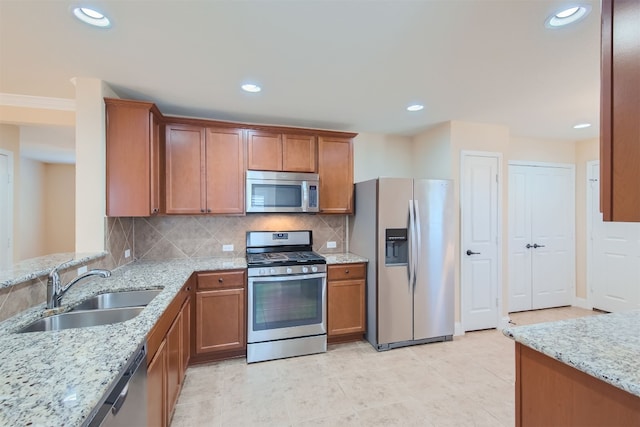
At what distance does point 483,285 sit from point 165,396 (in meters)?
3.40

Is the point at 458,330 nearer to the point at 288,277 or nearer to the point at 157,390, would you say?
the point at 288,277

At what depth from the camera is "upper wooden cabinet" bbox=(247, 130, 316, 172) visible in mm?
3146

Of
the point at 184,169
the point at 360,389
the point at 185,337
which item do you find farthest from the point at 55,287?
the point at 360,389

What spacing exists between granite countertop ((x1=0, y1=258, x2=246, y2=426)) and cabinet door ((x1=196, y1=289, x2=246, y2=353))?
103cm

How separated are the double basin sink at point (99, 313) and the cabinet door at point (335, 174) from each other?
1.99 m

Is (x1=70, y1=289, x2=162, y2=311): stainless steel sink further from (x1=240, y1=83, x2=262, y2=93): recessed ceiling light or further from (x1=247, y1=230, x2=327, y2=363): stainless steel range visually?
(x1=240, y1=83, x2=262, y2=93): recessed ceiling light

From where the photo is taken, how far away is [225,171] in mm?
3072

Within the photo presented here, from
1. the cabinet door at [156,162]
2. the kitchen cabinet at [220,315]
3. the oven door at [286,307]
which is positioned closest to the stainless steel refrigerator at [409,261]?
the oven door at [286,307]

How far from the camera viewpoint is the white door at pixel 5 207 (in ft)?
11.5

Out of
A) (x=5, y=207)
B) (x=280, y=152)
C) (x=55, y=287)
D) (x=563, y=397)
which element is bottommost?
(x=563, y=397)

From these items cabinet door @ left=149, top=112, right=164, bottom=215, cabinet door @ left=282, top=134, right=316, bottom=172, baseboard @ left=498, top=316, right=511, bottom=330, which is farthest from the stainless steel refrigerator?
cabinet door @ left=149, top=112, right=164, bottom=215

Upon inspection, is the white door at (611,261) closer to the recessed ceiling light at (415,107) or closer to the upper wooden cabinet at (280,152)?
the recessed ceiling light at (415,107)

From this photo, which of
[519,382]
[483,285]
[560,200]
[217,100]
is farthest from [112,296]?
[560,200]

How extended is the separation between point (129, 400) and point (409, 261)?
2.56m
